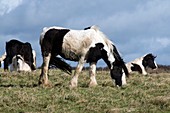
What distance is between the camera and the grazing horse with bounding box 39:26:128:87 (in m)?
18.3

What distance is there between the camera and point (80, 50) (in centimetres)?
1833

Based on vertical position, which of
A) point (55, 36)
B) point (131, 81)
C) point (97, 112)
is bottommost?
point (97, 112)

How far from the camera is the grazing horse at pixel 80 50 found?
18.3 meters

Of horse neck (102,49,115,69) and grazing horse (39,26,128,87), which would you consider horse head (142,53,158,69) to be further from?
horse neck (102,49,115,69)

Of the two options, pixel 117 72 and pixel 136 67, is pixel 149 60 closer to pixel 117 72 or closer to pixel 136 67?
pixel 136 67

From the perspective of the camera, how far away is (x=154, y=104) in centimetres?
1376

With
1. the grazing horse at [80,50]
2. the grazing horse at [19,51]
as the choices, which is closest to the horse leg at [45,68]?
the grazing horse at [80,50]

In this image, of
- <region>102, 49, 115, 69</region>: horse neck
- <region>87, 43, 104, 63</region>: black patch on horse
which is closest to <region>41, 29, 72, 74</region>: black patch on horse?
Result: <region>87, 43, 104, 63</region>: black patch on horse

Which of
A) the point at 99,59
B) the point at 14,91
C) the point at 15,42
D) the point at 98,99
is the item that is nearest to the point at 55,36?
the point at 99,59

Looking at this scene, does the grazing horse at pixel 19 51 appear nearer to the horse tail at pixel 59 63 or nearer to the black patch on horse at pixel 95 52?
the horse tail at pixel 59 63

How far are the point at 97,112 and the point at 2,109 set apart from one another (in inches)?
99.0

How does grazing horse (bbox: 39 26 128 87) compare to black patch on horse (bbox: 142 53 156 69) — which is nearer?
grazing horse (bbox: 39 26 128 87)

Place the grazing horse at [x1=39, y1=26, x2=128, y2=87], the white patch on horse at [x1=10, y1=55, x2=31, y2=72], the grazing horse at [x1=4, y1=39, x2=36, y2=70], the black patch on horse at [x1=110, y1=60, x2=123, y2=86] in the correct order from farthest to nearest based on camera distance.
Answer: the grazing horse at [x1=4, y1=39, x2=36, y2=70] < the white patch on horse at [x1=10, y1=55, x2=31, y2=72] < the black patch on horse at [x1=110, y1=60, x2=123, y2=86] < the grazing horse at [x1=39, y1=26, x2=128, y2=87]

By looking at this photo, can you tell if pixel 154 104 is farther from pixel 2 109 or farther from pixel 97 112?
pixel 2 109
